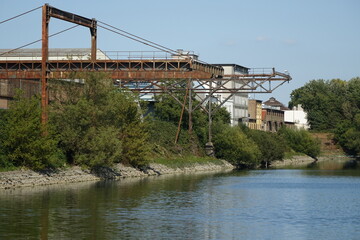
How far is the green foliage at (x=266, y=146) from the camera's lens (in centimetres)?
10762

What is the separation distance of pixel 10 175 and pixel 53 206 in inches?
471

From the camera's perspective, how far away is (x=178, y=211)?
40.4 metres

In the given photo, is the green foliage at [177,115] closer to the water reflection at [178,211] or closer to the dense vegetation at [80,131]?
the dense vegetation at [80,131]

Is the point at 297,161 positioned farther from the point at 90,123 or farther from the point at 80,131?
the point at 80,131

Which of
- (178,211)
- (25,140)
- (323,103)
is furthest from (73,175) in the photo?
(323,103)

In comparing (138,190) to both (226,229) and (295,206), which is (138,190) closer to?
(295,206)

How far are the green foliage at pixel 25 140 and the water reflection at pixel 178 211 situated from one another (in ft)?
10.2

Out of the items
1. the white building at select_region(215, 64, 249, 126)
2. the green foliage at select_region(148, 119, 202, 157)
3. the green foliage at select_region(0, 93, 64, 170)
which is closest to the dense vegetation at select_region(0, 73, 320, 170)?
the green foliage at select_region(0, 93, 64, 170)

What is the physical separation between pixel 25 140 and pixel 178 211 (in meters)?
19.1

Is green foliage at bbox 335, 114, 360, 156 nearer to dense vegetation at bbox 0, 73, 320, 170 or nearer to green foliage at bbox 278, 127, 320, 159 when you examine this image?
green foliage at bbox 278, 127, 320, 159

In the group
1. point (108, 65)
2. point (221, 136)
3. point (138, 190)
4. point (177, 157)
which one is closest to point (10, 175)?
point (138, 190)

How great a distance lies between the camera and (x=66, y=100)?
64625mm

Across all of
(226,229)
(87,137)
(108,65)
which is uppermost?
(108,65)

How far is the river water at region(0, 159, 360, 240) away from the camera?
32.1 metres
